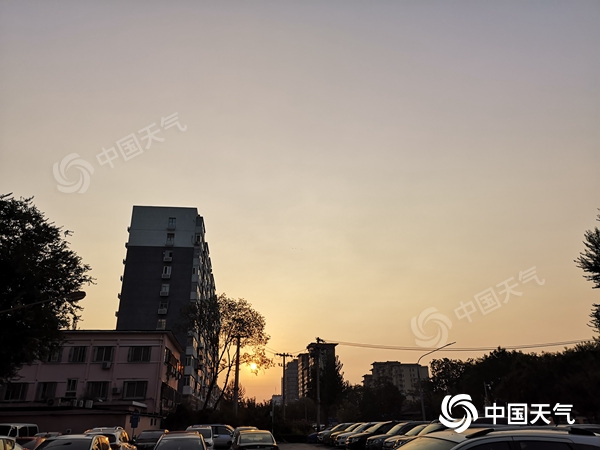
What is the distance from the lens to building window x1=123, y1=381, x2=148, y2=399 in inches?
1783

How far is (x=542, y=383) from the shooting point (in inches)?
1805

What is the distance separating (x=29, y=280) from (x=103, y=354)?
2344 centimetres

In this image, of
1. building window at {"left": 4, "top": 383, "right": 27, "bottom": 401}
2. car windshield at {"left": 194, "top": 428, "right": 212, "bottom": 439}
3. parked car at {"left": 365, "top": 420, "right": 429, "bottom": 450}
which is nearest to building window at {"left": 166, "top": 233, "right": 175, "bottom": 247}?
building window at {"left": 4, "top": 383, "right": 27, "bottom": 401}

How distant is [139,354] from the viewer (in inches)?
1831

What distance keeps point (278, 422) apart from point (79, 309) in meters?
30.7

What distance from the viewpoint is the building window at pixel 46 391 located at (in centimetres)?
4416

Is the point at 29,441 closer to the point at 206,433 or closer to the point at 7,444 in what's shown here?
the point at 206,433

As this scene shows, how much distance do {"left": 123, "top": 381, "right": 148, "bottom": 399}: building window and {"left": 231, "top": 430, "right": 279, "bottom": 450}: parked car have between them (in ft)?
104

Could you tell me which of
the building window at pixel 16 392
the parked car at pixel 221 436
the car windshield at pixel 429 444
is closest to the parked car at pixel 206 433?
the parked car at pixel 221 436

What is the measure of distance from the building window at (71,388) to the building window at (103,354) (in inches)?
103

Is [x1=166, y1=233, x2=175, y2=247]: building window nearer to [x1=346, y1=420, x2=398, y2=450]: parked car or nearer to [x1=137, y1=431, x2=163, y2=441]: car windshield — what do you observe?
[x1=137, y1=431, x2=163, y2=441]: car windshield

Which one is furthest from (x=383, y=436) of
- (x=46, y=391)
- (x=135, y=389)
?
(x=46, y=391)

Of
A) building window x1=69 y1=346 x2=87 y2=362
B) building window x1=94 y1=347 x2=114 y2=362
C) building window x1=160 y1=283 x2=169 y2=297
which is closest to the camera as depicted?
building window x1=69 y1=346 x2=87 y2=362

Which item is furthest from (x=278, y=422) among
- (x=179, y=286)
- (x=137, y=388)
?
(x=179, y=286)
